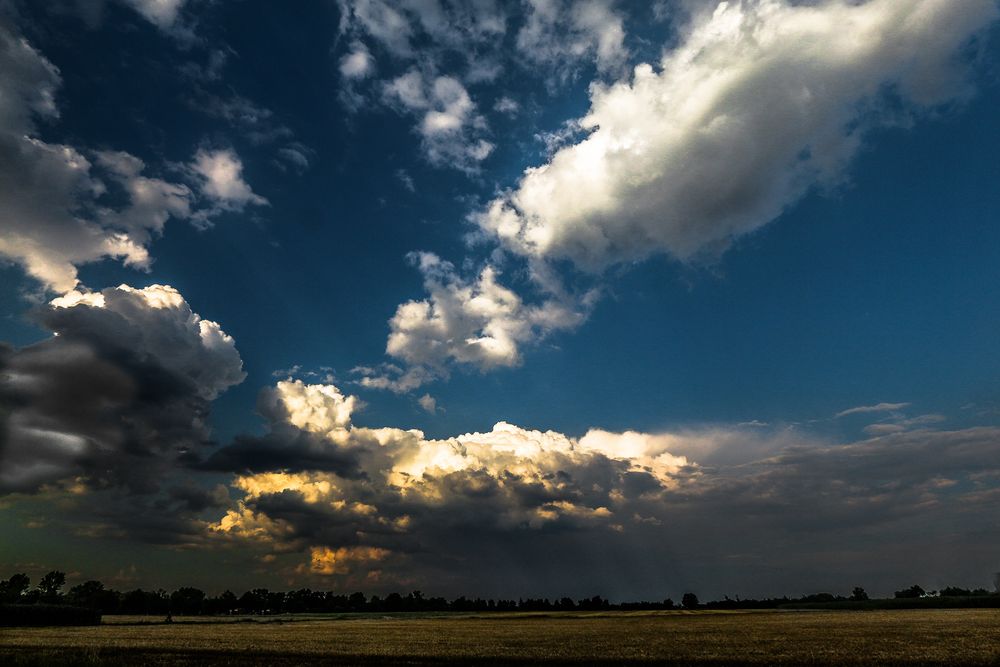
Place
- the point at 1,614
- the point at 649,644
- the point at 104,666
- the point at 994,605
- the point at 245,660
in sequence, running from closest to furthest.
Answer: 1. the point at 104,666
2. the point at 245,660
3. the point at 649,644
4. the point at 1,614
5. the point at 994,605

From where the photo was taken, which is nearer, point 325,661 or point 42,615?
point 325,661

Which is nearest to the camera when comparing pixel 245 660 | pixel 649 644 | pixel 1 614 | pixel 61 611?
pixel 245 660

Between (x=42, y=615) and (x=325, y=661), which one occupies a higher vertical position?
(x=325, y=661)

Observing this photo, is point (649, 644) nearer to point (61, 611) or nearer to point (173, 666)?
point (173, 666)

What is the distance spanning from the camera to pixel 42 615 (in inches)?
4483

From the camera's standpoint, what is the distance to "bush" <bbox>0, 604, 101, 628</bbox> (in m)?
110

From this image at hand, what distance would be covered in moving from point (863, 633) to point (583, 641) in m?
31.1

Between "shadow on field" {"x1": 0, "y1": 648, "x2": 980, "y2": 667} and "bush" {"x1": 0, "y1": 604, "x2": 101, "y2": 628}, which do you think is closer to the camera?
"shadow on field" {"x1": 0, "y1": 648, "x2": 980, "y2": 667}

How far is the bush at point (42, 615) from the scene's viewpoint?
359 ft

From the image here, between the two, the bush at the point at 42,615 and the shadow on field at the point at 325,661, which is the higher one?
the shadow on field at the point at 325,661

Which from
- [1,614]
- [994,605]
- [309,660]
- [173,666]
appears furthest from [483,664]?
[994,605]

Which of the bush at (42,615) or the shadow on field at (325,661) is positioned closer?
the shadow on field at (325,661)

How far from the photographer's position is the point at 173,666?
36844 mm

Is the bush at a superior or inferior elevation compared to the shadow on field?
inferior
